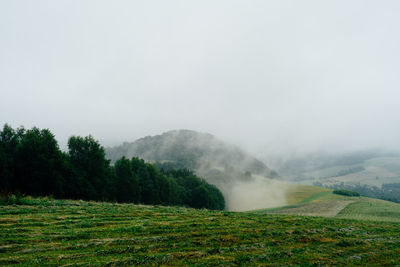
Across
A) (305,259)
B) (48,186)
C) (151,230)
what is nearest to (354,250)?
(305,259)

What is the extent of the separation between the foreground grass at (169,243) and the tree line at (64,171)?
1700 centimetres

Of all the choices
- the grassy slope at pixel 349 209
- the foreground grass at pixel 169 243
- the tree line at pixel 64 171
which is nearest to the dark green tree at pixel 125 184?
the tree line at pixel 64 171

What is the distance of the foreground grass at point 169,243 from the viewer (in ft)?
37.3

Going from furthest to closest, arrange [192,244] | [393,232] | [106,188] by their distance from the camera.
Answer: [106,188], [393,232], [192,244]

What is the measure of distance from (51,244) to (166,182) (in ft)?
221

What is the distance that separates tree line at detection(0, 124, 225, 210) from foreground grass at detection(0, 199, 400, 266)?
55.8ft

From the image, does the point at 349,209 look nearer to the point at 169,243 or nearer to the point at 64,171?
the point at 169,243

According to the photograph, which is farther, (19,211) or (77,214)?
(77,214)

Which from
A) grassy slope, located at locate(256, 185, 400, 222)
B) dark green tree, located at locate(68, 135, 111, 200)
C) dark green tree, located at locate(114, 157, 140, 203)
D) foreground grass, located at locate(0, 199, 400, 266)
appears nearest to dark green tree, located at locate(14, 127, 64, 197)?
dark green tree, located at locate(68, 135, 111, 200)

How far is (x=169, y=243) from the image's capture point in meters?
13.9

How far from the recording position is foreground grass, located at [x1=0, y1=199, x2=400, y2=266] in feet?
37.3

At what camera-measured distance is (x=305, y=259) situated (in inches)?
492

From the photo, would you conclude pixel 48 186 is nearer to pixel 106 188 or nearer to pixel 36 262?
pixel 106 188

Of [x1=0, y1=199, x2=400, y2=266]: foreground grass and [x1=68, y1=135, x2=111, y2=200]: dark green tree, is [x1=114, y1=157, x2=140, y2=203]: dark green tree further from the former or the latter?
[x1=0, y1=199, x2=400, y2=266]: foreground grass
